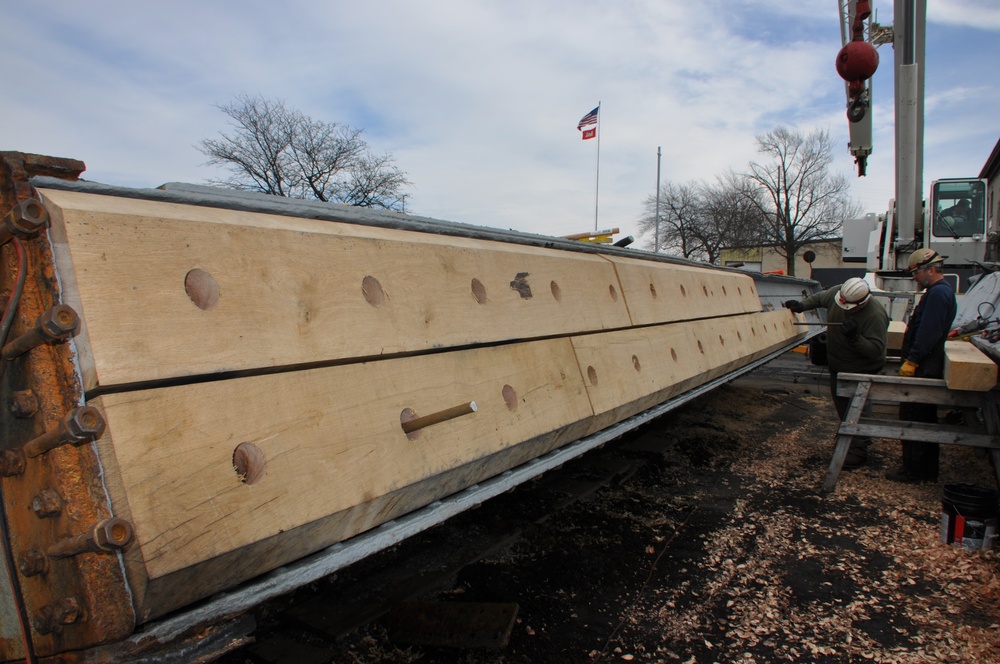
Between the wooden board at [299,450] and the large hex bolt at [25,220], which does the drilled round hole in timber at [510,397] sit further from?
the large hex bolt at [25,220]

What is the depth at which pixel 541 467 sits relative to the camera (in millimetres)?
2281

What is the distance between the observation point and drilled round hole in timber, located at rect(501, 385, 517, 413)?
7.49 ft

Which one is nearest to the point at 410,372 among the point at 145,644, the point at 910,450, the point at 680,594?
the point at 145,644

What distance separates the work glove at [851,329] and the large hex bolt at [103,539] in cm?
670

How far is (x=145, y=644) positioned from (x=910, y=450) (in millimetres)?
6053

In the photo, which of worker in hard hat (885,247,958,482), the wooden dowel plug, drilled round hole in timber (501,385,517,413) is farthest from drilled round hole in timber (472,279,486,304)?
worker in hard hat (885,247,958,482)

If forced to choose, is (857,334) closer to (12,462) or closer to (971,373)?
(971,373)

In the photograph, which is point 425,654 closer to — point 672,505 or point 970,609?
point 672,505

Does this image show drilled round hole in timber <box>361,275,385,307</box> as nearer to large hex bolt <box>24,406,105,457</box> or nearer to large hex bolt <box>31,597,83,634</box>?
large hex bolt <box>24,406,105,457</box>

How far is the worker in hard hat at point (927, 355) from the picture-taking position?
17.1 ft

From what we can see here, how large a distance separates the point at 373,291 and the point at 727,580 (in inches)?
107

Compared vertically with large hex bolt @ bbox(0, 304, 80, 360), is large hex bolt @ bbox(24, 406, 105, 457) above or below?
below

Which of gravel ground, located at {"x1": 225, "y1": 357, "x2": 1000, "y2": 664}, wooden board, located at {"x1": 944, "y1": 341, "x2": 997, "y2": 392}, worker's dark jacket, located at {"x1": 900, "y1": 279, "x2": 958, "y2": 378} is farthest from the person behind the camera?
worker's dark jacket, located at {"x1": 900, "y1": 279, "x2": 958, "y2": 378}

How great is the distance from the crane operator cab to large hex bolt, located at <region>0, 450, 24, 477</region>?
43.2 ft
